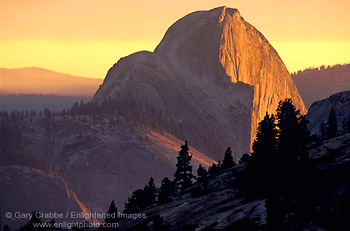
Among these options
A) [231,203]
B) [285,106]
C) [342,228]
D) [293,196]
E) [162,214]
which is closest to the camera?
[342,228]

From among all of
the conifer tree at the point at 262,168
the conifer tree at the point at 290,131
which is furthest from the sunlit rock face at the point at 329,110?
the conifer tree at the point at 262,168

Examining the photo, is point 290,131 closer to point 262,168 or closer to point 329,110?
point 262,168

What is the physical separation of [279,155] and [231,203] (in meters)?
8.38

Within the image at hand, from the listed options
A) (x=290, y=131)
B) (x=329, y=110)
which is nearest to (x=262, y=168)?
(x=290, y=131)

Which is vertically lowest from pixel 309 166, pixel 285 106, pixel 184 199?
pixel 184 199

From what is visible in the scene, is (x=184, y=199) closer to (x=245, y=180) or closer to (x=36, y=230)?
(x=245, y=180)

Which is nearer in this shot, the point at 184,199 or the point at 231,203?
the point at 231,203

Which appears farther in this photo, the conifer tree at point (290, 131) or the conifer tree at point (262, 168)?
the conifer tree at point (290, 131)

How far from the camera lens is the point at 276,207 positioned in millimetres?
58594

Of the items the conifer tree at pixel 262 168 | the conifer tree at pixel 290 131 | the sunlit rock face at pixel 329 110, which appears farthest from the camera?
the sunlit rock face at pixel 329 110

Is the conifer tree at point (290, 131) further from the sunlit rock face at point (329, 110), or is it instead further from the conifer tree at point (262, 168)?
the sunlit rock face at point (329, 110)

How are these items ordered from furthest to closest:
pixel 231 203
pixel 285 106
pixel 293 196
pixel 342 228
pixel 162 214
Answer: pixel 285 106 < pixel 162 214 < pixel 231 203 < pixel 293 196 < pixel 342 228

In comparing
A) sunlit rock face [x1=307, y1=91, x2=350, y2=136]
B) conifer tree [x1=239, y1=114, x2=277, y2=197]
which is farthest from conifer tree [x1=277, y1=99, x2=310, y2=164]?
sunlit rock face [x1=307, y1=91, x2=350, y2=136]

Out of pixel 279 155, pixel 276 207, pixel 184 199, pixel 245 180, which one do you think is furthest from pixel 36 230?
pixel 276 207
